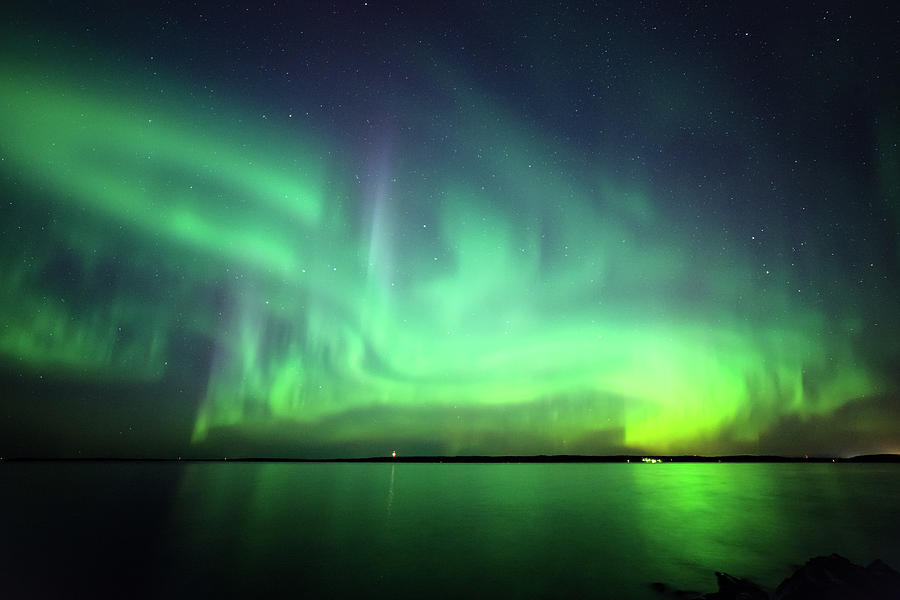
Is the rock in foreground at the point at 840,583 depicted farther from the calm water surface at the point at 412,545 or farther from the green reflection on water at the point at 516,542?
the calm water surface at the point at 412,545

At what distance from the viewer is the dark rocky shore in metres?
11.6

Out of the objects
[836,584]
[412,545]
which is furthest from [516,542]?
[836,584]

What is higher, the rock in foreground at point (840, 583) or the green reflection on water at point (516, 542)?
the rock in foreground at point (840, 583)

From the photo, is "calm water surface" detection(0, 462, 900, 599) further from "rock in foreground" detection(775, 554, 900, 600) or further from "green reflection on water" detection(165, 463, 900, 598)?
"rock in foreground" detection(775, 554, 900, 600)

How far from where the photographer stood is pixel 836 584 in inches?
478

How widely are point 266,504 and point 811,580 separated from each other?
42.3 meters

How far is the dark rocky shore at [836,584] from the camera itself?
1165cm

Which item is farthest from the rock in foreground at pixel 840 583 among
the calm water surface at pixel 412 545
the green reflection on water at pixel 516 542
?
the calm water surface at pixel 412 545

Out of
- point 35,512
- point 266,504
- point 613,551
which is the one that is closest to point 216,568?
point 613,551

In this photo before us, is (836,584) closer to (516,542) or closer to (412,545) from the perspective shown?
(516,542)

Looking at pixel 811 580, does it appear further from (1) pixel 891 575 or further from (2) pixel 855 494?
(2) pixel 855 494

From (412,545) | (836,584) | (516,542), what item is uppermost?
(836,584)

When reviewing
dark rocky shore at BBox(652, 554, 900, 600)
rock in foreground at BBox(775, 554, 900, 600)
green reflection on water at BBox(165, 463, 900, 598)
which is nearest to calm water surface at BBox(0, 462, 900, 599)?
green reflection on water at BBox(165, 463, 900, 598)

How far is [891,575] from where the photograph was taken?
12.1m
